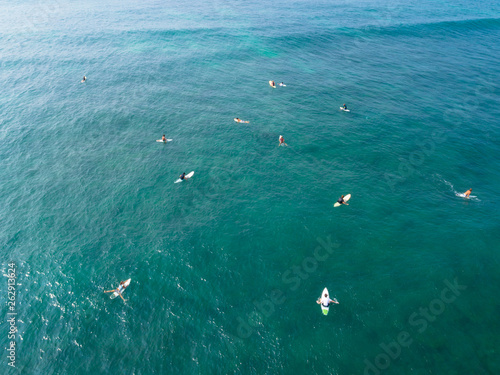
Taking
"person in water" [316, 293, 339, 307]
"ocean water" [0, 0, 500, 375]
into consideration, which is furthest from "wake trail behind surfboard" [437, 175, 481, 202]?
"person in water" [316, 293, 339, 307]

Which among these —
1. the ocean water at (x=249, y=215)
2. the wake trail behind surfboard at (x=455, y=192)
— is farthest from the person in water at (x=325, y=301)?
the wake trail behind surfboard at (x=455, y=192)

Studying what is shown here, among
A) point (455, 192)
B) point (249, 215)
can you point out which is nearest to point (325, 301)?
point (249, 215)

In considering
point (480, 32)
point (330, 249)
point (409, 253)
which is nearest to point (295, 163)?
point (330, 249)

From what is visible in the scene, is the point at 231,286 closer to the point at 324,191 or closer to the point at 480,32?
the point at 324,191

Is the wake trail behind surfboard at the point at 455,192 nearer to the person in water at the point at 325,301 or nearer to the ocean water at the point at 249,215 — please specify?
the ocean water at the point at 249,215

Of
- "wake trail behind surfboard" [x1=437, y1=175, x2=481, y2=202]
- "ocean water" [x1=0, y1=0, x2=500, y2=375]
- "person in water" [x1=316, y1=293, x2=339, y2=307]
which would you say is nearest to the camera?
"ocean water" [x1=0, y1=0, x2=500, y2=375]

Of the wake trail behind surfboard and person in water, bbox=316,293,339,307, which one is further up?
the wake trail behind surfboard

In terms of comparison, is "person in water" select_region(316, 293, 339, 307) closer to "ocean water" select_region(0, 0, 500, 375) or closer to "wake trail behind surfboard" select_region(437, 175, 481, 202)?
"ocean water" select_region(0, 0, 500, 375)

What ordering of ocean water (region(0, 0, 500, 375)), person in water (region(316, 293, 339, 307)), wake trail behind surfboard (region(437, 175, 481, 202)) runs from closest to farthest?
ocean water (region(0, 0, 500, 375)) → person in water (region(316, 293, 339, 307)) → wake trail behind surfboard (region(437, 175, 481, 202))

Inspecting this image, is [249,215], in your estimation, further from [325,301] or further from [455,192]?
[455,192]
